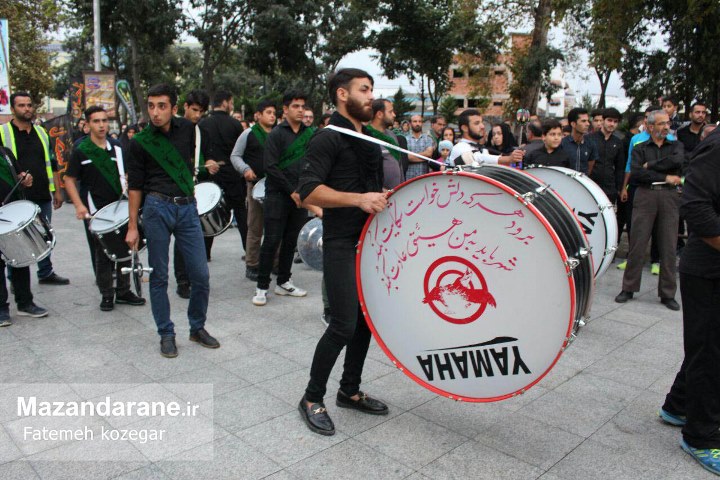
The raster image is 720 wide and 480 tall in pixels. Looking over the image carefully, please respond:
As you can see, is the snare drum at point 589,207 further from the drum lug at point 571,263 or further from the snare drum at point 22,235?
the snare drum at point 22,235

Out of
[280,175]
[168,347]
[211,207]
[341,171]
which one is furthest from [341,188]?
[211,207]

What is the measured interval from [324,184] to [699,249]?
1.93m

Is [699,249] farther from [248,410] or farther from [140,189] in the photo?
[140,189]

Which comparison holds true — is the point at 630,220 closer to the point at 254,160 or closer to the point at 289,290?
the point at 289,290

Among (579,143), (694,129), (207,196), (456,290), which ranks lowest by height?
(207,196)

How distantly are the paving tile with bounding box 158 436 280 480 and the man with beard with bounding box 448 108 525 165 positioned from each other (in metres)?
3.03

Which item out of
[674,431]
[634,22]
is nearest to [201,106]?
[674,431]

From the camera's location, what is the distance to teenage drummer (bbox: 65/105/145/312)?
567 centimetres

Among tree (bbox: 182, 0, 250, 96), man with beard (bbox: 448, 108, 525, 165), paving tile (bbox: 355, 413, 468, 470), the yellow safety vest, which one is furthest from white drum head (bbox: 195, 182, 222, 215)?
tree (bbox: 182, 0, 250, 96)

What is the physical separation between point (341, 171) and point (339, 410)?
1434mm

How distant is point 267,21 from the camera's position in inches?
787

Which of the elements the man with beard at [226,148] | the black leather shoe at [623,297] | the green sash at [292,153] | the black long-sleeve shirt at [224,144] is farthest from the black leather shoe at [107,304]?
the black leather shoe at [623,297]

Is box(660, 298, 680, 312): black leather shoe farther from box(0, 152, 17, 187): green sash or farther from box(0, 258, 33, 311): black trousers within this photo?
box(0, 152, 17, 187): green sash

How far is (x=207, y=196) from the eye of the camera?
6.36 m
